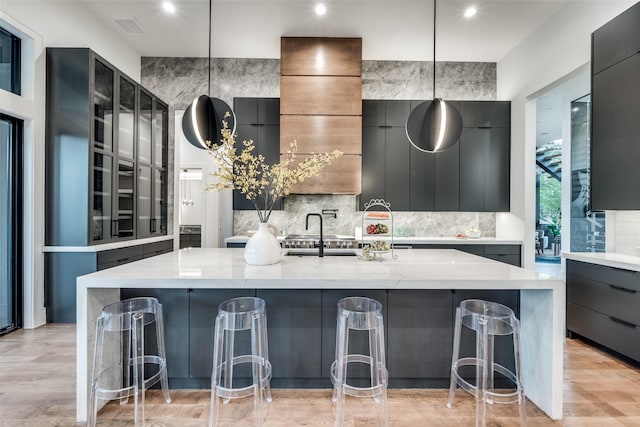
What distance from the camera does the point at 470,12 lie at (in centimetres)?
371

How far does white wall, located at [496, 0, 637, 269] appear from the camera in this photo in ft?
10.7

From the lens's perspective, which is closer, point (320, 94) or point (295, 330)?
point (295, 330)

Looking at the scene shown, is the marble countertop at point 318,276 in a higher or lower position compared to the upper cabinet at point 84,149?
lower

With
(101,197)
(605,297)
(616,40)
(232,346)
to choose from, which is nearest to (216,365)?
(232,346)

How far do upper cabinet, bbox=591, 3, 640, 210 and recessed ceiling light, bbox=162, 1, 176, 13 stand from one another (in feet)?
13.8

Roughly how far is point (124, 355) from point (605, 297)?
3.75 meters

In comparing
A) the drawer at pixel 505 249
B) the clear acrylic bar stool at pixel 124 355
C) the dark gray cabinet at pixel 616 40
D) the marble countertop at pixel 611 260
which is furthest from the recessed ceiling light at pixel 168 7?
the marble countertop at pixel 611 260

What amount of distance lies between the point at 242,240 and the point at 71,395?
229 cm

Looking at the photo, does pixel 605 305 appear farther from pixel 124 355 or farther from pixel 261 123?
pixel 261 123

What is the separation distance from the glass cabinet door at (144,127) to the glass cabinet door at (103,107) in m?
0.55

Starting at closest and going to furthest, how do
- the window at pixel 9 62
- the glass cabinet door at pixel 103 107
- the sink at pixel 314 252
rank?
the window at pixel 9 62, the glass cabinet door at pixel 103 107, the sink at pixel 314 252

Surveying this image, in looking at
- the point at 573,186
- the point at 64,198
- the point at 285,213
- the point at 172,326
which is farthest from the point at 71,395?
the point at 573,186

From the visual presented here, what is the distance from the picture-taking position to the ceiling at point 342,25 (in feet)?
11.9

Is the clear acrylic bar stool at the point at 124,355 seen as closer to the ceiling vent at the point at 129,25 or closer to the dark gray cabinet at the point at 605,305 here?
the dark gray cabinet at the point at 605,305
